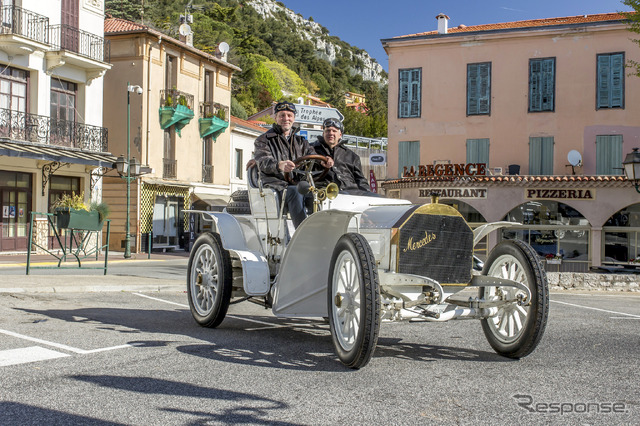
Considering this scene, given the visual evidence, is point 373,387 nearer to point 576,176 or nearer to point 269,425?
point 269,425

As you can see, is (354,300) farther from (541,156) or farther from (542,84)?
(542,84)

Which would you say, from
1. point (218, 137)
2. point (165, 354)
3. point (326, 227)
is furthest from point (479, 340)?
point (218, 137)

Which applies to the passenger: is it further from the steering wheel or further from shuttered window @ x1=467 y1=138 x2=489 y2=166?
shuttered window @ x1=467 y1=138 x2=489 y2=166

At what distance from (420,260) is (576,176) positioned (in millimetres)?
24284

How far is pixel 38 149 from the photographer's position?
25.5m

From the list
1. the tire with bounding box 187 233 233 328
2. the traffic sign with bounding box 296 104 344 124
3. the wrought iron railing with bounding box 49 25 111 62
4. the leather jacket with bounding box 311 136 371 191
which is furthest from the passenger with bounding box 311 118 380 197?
the wrought iron railing with bounding box 49 25 111 62

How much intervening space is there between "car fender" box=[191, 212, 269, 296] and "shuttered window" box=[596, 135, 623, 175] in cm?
2463

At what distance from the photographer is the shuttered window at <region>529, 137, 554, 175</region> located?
28.9m

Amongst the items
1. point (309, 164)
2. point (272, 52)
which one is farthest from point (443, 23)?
point (272, 52)

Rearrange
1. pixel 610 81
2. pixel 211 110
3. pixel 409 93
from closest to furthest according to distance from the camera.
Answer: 1. pixel 610 81
2. pixel 409 93
3. pixel 211 110

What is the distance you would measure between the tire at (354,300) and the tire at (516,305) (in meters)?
1.31

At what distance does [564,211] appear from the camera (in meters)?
28.1

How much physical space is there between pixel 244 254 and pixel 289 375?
2020 millimetres

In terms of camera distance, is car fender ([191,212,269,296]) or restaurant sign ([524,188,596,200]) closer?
car fender ([191,212,269,296])
